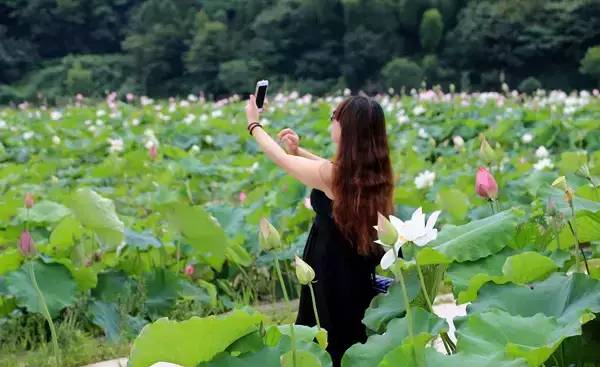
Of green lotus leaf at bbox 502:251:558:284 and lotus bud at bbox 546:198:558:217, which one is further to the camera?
lotus bud at bbox 546:198:558:217

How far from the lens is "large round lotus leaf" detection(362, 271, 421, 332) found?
4.29ft

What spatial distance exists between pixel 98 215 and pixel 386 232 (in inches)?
61.5

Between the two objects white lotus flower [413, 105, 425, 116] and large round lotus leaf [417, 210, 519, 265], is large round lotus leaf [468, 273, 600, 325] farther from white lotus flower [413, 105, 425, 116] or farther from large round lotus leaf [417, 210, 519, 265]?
white lotus flower [413, 105, 425, 116]

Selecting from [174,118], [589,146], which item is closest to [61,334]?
[589,146]

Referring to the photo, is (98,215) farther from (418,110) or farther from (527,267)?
(418,110)

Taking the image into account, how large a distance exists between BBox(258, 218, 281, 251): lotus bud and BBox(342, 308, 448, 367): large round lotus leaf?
205 millimetres

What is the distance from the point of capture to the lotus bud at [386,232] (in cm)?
103

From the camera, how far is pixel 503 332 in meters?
1.07

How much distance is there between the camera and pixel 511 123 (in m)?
6.15

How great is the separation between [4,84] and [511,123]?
22715 millimetres

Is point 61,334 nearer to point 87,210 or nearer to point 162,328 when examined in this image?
point 87,210

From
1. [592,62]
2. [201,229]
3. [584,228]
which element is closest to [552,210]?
[584,228]

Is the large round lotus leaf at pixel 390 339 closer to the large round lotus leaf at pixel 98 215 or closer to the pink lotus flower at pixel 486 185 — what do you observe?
the pink lotus flower at pixel 486 185

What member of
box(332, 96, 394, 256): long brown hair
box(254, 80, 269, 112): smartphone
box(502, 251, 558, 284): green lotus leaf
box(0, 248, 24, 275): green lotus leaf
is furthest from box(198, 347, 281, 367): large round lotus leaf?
box(0, 248, 24, 275): green lotus leaf
